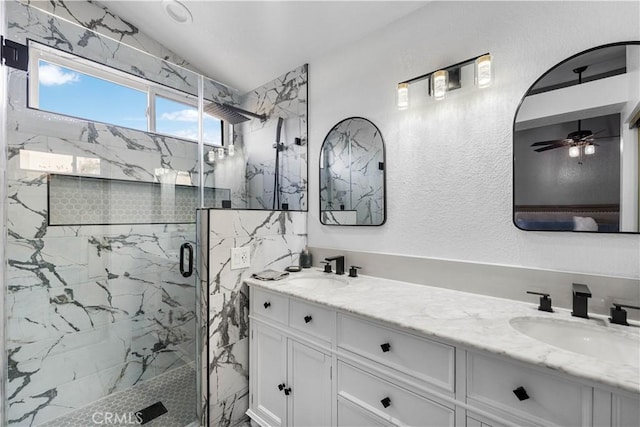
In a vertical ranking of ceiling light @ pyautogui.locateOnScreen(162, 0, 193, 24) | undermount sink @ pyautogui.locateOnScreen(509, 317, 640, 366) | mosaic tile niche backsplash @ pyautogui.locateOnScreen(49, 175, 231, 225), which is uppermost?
ceiling light @ pyautogui.locateOnScreen(162, 0, 193, 24)

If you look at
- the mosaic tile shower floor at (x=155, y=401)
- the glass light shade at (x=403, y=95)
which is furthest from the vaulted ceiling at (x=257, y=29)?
the mosaic tile shower floor at (x=155, y=401)

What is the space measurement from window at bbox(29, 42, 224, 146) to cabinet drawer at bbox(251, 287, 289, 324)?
45.2 inches

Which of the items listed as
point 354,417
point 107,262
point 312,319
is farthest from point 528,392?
point 107,262

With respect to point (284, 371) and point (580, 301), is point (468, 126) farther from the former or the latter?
point (284, 371)

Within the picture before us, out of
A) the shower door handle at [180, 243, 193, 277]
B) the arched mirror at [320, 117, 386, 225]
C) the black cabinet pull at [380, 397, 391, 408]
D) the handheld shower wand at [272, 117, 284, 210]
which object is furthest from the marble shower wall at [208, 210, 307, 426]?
the black cabinet pull at [380, 397, 391, 408]

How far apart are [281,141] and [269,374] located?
1.73 meters

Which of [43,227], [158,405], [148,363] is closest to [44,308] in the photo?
[43,227]

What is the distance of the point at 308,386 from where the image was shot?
4.50ft

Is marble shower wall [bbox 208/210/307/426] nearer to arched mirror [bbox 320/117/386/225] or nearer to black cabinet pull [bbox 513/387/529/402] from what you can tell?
arched mirror [bbox 320/117/386/225]

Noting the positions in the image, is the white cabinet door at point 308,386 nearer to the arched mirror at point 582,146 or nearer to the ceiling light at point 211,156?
the arched mirror at point 582,146

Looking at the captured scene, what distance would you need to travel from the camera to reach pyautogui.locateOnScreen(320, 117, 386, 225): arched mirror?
5.83 ft

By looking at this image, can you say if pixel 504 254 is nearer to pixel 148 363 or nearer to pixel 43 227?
pixel 148 363

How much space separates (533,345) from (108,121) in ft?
8.57

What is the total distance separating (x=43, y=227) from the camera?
1639 millimetres
